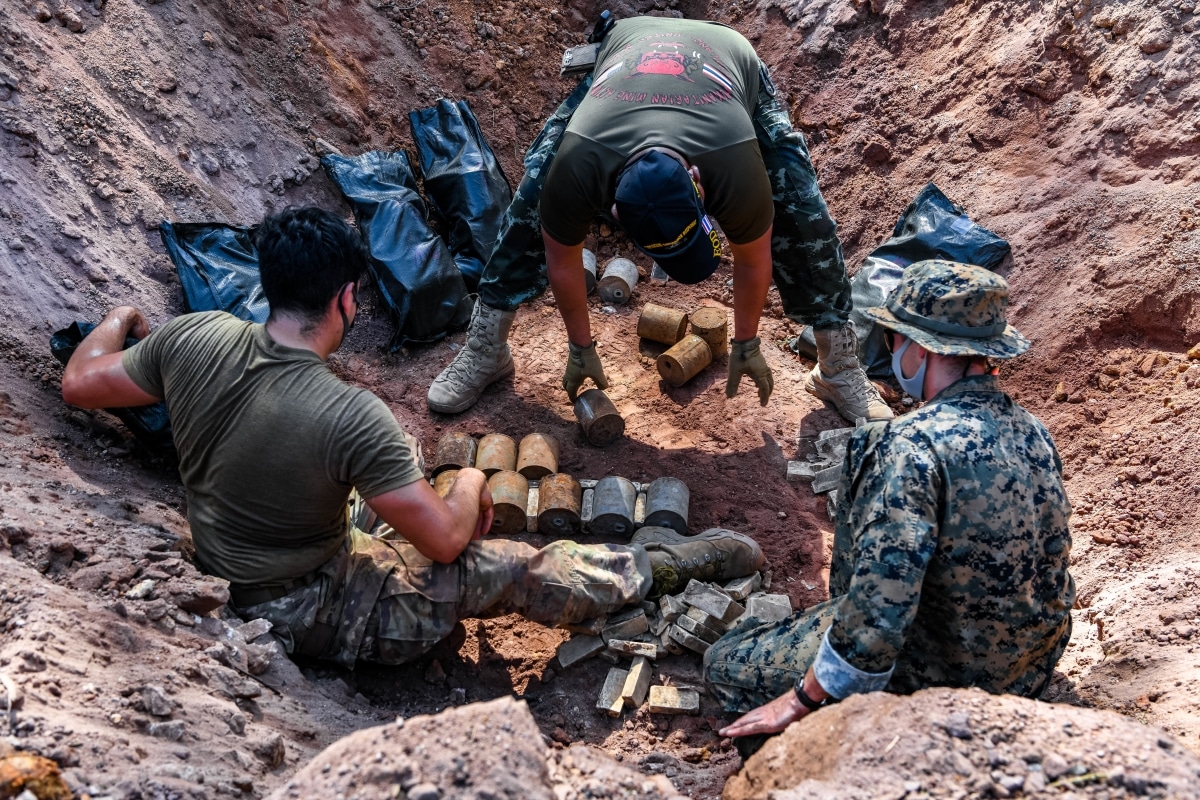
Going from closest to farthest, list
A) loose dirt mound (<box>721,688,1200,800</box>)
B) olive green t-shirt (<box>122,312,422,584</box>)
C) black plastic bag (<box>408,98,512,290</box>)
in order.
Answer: loose dirt mound (<box>721,688,1200,800</box>), olive green t-shirt (<box>122,312,422,584</box>), black plastic bag (<box>408,98,512,290</box>)

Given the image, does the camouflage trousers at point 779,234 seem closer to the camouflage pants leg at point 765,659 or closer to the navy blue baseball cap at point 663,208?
the navy blue baseball cap at point 663,208

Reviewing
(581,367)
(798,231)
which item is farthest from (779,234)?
(581,367)

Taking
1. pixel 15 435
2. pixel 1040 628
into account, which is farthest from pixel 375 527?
pixel 1040 628

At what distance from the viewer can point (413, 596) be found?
3572 millimetres

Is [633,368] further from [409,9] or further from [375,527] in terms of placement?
[409,9]

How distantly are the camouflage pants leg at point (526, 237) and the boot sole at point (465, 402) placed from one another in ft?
1.54

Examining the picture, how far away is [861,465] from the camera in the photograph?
293 cm

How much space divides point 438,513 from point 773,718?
1.34m

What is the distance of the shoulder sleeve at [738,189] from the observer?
161 inches

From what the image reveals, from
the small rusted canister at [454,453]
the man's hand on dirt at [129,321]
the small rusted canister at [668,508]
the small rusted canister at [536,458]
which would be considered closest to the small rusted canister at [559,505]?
the small rusted canister at [536,458]

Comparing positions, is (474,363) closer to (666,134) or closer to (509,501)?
(509,501)

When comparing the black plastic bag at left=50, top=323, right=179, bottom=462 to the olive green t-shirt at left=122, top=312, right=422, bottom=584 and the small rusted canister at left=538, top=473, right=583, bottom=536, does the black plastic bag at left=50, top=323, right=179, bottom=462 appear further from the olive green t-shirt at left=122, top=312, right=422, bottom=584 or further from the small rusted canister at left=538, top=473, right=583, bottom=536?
the small rusted canister at left=538, top=473, right=583, bottom=536

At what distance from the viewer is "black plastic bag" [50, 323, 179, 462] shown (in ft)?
13.0

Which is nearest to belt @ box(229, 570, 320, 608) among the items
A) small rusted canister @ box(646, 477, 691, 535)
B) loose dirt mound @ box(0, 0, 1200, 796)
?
loose dirt mound @ box(0, 0, 1200, 796)
